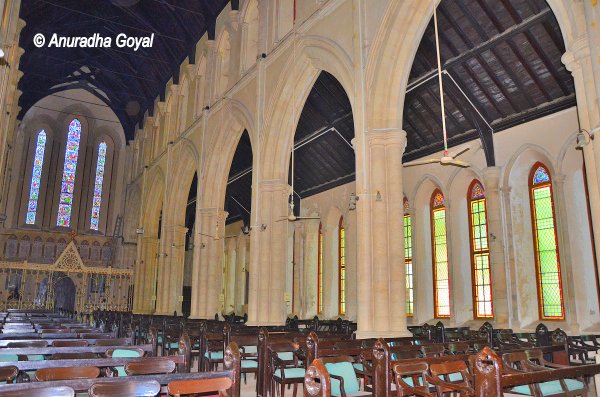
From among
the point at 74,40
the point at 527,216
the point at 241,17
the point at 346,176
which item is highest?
the point at 74,40

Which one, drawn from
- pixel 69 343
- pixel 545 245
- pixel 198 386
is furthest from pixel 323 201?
pixel 198 386

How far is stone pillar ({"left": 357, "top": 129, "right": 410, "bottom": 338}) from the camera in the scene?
858 centimetres

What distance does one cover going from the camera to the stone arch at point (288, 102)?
11.9 metres

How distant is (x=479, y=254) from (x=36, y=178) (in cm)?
2399

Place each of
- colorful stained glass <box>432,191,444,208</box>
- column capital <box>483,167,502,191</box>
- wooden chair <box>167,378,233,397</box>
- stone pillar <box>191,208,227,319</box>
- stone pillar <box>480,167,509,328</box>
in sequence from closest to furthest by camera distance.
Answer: wooden chair <box>167,378,233,397</box>, stone pillar <box>480,167,509,328</box>, column capital <box>483,167,502,191</box>, colorful stained glass <box>432,191,444,208</box>, stone pillar <box>191,208,227,319</box>

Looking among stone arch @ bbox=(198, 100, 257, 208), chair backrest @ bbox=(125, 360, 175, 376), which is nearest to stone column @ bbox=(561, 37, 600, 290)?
chair backrest @ bbox=(125, 360, 175, 376)

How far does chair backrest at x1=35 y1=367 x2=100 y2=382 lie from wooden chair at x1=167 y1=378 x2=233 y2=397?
101 centimetres

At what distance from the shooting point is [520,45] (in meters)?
11.1

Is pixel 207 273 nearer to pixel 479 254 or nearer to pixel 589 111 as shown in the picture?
pixel 479 254

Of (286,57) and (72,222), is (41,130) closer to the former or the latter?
(72,222)

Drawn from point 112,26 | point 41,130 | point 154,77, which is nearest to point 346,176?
point 154,77

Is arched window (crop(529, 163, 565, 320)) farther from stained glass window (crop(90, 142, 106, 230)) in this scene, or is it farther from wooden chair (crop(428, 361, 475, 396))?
stained glass window (crop(90, 142, 106, 230))

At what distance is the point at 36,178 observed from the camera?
1075 inches

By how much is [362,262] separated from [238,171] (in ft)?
45.4
